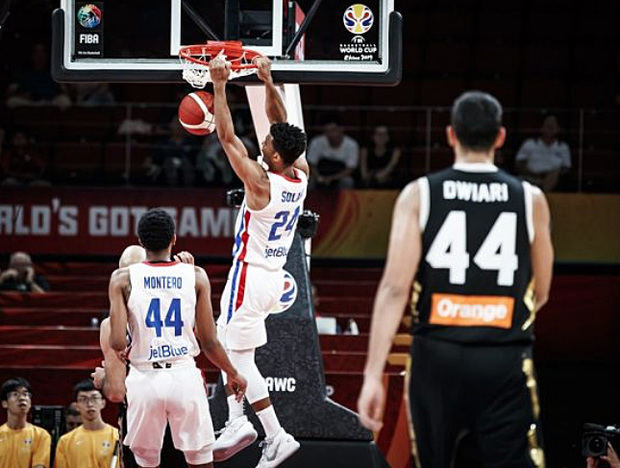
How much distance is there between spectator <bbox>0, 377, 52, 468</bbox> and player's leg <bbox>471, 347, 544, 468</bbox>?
5472mm

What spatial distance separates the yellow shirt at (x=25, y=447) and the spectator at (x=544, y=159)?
7407mm

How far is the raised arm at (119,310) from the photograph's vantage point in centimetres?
698

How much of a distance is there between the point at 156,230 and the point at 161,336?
59 centimetres

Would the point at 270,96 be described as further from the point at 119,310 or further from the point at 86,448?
the point at 86,448

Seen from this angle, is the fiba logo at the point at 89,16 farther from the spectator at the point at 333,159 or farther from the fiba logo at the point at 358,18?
the spectator at the point at 333,159

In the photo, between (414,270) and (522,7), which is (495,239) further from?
(522,7)

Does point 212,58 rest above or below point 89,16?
below

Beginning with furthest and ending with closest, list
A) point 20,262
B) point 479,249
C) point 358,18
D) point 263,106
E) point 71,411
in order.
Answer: point 20,262, point 71,411, point 358,18, point 263,106, point 479,249

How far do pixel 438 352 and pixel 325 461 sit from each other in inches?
148

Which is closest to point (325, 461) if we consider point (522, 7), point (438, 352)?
point (438, 352)

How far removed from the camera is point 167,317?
23.5 feet

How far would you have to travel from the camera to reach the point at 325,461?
8.85 metres

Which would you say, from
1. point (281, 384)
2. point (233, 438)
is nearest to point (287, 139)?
point (233, 438)

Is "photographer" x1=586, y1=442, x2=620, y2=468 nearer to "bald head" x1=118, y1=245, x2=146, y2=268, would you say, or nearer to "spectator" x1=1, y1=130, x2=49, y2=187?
"bald head" x1=118, y1=245, x2=146, y2=268
